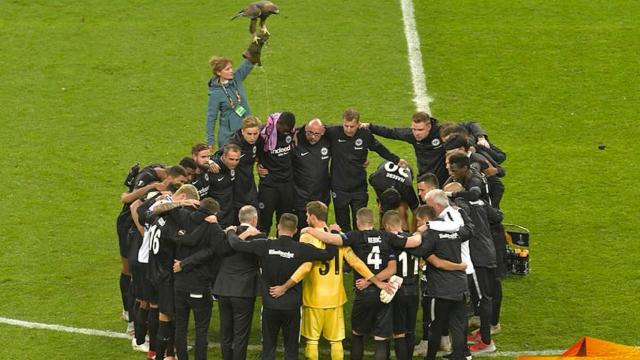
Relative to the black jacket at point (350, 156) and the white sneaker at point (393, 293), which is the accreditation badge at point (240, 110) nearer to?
the black jacket at point (350, 156)

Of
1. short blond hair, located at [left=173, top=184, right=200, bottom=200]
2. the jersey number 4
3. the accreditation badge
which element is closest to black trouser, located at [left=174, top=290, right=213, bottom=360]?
short blond hair, located at [left=173, top=184, right=200, bottom=200]

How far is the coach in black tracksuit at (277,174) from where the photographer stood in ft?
50.7

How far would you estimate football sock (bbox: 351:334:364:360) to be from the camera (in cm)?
1366

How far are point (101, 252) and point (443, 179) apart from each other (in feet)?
14.6

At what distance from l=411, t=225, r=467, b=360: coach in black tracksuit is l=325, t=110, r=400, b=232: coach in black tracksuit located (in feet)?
8.49

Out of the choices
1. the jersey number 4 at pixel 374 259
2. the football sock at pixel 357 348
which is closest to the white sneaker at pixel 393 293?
the jersey number 4 at pixel 374 259

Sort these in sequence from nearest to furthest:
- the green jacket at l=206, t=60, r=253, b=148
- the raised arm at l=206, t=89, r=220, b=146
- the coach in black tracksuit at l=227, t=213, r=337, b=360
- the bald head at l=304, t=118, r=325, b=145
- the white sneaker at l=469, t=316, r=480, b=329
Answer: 1. the coach in black tracksuit at l=227, t=213, r=337, b=360
2. the white sneaker at l=469, t=316, r=480, b=329
3. the bald head at l=304, t=118, r=325, b=145
4. the raised arm at l=206, t=89, r=220, b=146
5. the green jacket at l=206, t=60, r=253, b=148

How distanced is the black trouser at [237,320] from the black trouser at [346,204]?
9.56ft

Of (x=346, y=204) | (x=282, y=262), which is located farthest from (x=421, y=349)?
(x=346, y=204)

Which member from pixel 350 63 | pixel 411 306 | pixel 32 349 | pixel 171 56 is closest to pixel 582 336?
pixel 411 306

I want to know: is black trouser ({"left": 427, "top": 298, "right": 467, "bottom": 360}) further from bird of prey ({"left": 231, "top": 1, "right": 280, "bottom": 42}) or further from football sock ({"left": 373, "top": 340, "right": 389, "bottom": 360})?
bird of prey ({"left": 231, "top": 1, "right": 280, "bottom": 42})

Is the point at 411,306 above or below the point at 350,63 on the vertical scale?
below

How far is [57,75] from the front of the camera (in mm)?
21766

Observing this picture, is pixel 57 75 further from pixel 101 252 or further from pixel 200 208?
pixel 200 208
